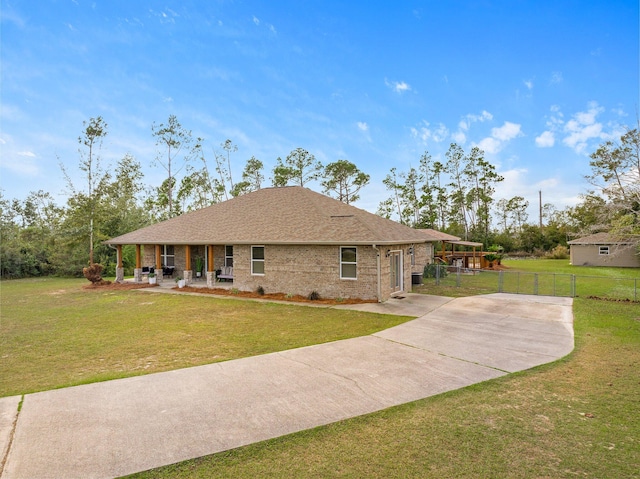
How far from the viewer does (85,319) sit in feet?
36.3

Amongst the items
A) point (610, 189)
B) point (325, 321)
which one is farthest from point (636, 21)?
point (325, 321)

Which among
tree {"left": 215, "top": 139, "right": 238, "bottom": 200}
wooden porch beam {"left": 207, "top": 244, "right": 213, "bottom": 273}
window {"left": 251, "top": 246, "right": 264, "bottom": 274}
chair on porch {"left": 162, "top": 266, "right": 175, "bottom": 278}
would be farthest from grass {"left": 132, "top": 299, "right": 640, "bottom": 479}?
tree {"left": 215, "top": 139, "right": 238, "bottom": 200}

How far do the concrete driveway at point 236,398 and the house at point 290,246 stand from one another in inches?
213

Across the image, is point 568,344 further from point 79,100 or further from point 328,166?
point 328,166

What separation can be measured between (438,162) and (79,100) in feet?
132

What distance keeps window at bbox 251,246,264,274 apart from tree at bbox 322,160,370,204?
2687cm

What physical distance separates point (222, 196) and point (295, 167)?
9.90 m

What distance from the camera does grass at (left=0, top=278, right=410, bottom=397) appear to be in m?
6.63

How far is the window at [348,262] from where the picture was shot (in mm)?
14398

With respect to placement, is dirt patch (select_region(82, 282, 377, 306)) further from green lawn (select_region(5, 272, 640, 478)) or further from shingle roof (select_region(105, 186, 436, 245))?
shingle roof (select_region(105, 186, 436, 245))

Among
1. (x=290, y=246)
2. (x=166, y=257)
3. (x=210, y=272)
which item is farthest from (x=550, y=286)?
(x=166, y=257)

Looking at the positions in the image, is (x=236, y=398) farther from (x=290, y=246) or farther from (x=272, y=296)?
(x=290, y=246)

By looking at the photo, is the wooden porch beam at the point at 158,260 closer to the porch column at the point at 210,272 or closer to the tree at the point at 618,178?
the porch column at the point at 210,272

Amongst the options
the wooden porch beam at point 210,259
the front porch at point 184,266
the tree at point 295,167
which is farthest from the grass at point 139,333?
the tree at point 295,167
